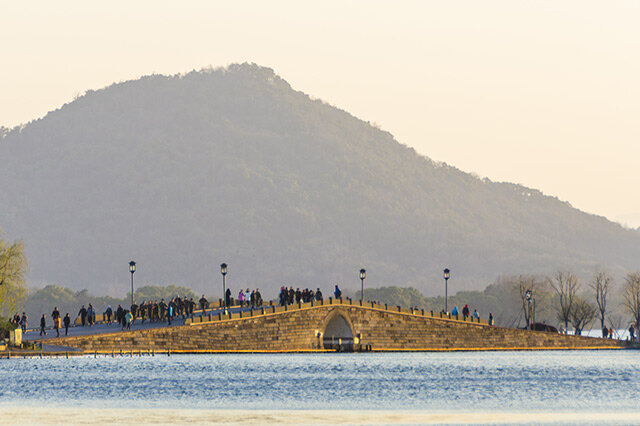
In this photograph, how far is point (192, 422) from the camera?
42.1 meters

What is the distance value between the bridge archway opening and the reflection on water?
10.6 m

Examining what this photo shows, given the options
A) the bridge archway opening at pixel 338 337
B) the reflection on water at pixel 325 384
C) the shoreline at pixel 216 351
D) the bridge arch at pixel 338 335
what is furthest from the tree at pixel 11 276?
the bridge archway opening at pixel 338 337

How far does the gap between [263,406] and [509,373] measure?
95.1ft

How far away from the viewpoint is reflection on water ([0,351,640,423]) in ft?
168

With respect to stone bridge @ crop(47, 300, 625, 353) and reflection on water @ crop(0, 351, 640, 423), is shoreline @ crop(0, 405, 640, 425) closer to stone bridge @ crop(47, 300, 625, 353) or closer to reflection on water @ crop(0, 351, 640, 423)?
reflection on water @ crop(0, 351, 640, 423)

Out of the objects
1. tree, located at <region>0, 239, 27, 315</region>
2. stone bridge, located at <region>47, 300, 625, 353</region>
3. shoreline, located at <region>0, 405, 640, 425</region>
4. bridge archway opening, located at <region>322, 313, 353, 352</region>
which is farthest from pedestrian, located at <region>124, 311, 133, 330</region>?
shoreline, located at <region>0, 405, 640, 425</region>

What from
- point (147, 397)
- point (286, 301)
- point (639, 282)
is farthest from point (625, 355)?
point (147, 397)

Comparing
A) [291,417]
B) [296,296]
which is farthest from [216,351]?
[291,417]

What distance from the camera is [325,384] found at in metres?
65.5

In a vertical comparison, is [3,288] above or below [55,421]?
above

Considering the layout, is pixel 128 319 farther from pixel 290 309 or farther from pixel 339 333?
pixel 339 333

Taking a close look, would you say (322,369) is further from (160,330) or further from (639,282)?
(639,282)

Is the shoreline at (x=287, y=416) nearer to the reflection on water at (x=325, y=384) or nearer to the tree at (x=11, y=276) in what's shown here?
the reflection on water at (x=325, y=384)

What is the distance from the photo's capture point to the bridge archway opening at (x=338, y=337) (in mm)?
108000
